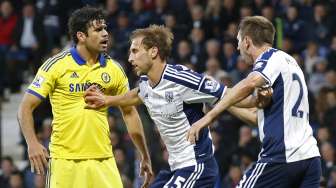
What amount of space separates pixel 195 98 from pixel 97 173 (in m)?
1.27

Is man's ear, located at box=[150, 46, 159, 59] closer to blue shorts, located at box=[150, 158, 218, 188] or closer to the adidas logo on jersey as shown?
the adidas logo on jersey

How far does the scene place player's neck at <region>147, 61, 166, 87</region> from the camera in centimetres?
768

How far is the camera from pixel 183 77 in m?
7.58

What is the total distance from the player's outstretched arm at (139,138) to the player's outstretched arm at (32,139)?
0.86 meters

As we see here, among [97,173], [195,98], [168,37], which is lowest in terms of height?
[97,173]

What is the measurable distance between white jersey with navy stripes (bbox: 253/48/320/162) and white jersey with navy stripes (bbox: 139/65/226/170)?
0.60 m

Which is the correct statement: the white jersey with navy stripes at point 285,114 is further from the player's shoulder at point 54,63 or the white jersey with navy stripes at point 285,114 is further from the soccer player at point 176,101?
the player's shoulder at point 54,63

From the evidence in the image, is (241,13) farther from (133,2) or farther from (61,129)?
(61,129)

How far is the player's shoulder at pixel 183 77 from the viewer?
755 centimetres

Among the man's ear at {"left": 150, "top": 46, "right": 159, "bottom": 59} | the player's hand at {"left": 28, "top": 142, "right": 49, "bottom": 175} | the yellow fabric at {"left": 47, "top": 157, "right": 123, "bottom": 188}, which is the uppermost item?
the man's ear at {"left": 150, "top": 46, "right": 159, "bottom": 59}

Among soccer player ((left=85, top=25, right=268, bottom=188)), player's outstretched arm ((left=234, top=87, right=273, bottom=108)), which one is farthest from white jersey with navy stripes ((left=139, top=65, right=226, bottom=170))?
player's outstretched arm ((left=234, top=87, right=273, bottom=108))

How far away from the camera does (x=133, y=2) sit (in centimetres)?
1777

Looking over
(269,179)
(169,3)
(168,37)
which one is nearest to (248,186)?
(269,179)

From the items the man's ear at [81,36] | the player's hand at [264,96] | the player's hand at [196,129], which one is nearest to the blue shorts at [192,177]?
the player's hand at [196,129]
